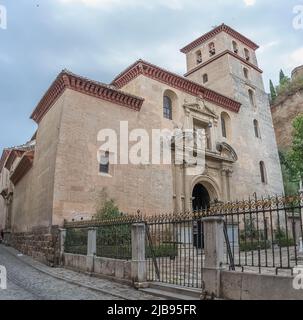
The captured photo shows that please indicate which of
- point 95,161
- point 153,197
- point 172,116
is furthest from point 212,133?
point 95,161

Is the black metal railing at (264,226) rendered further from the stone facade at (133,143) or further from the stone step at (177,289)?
the stone facade at (133,143)

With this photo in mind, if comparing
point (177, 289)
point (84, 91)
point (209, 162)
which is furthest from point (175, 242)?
point (209, 162)

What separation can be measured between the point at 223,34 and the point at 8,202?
20.5 meters

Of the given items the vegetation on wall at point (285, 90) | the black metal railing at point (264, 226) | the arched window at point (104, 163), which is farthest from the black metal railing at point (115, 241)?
the vegetation on wall at point (285, 90)

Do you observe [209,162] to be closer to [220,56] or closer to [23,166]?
[220,56]

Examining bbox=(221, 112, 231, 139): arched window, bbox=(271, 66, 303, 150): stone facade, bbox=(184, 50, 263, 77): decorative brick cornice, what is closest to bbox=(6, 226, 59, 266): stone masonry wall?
bbox=(221, 112, 231, 139): arched window

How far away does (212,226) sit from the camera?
247 inches

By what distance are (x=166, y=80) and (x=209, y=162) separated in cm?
522

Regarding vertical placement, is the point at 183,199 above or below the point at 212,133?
below

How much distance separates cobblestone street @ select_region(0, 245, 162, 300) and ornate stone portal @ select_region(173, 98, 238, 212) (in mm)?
8450

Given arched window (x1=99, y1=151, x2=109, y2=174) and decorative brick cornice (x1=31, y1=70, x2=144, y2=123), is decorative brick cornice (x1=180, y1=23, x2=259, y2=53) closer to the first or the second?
decorative brick cornice (x1=31, y1=70, x2=144, y2=123)

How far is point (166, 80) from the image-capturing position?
18.3 metres
